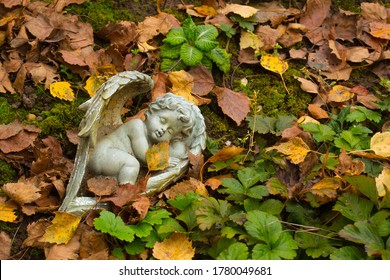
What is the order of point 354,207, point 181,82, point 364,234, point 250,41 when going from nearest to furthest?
point 364,234, point 354,207, point 181,82, point 250,41

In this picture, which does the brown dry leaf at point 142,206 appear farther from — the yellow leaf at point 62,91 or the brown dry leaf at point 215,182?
the yellow leaf at point 62,91

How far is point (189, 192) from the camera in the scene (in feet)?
12.5

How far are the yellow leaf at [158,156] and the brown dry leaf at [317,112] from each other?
113cm

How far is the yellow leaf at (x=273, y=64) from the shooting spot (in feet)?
15.7

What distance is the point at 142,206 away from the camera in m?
3.71

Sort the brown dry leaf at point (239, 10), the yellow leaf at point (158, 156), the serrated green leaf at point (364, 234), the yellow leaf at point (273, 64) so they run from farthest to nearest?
the brown dry leaf at point (239, 10), the yellow leaf at point (273, 64), the yellow leaf at point (158, 156), the serrated green leaf at point (364, 234)

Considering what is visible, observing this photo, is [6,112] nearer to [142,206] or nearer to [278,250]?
[142,206]

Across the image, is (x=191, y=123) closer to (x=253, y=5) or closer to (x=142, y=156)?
(x=142, y=156)

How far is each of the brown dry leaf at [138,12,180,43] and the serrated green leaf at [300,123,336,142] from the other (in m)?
1.25

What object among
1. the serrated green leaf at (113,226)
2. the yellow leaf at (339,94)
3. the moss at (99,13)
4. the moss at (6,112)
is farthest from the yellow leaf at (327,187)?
the moss at (99,13)

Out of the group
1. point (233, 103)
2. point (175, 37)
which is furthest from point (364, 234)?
point (175, 37)

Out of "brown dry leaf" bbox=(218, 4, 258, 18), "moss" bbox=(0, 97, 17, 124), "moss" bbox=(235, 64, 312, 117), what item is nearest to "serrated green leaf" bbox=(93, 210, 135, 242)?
"moss" bbox=(0, 97, 17, 124)

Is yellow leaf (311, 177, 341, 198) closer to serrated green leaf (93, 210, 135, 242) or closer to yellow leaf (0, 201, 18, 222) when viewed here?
serrated green leaf (93, 210, 135, 242)

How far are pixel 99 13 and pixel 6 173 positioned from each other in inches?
59.1
